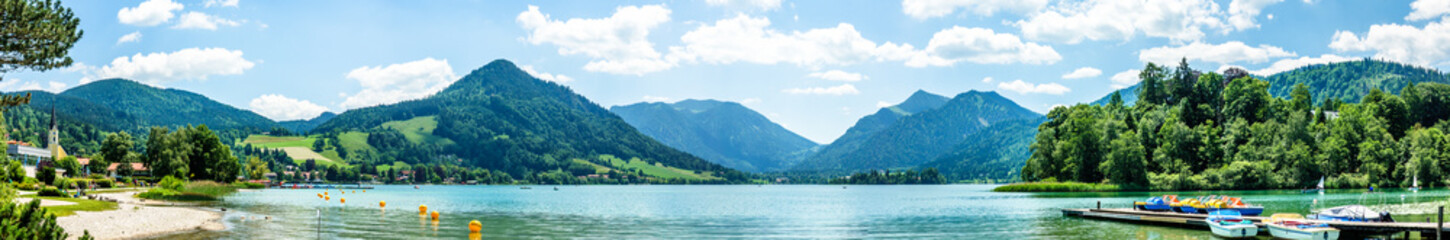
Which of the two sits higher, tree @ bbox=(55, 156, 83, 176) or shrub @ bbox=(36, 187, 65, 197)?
tree @ bbox=(55, 156, 83, 176)

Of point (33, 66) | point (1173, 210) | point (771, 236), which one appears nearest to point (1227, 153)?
point (1173, 210)

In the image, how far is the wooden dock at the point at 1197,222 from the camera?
38.5 m

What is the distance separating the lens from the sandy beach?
3775 centimetres

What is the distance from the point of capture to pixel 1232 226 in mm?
40906

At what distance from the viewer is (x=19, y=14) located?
27.0 metres

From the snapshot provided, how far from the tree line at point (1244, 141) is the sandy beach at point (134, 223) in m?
98.9

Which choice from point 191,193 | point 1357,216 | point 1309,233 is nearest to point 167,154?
point 191,193

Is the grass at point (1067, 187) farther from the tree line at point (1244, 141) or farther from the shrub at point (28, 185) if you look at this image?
the shrub at point (28, 185)

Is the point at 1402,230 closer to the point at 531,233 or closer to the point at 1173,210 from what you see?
the point at 1173,210

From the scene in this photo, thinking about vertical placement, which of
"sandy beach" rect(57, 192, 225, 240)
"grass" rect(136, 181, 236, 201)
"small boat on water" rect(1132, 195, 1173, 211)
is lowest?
"grass" rect(136, 181, 236, 201)

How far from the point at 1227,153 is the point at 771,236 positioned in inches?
3716

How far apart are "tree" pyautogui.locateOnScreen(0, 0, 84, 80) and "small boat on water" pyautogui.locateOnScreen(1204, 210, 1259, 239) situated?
45484 mm

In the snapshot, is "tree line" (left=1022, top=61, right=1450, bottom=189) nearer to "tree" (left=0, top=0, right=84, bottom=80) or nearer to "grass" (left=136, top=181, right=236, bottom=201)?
"grass" (left=136, top=181, right=236, bottom=201)

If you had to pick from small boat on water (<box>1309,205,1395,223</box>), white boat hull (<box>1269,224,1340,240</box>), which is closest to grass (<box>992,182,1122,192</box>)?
small boat on water (<box>1309,205,1395,223</box>)
